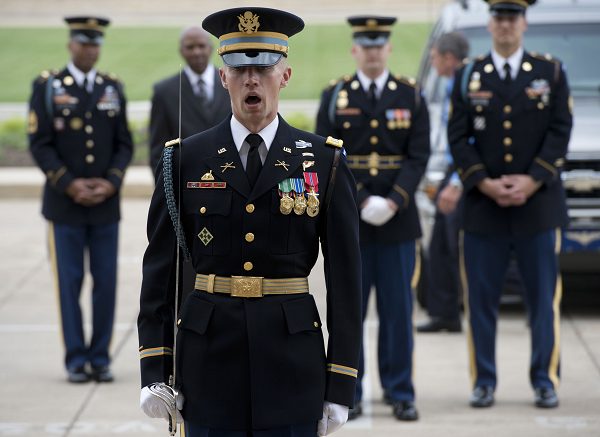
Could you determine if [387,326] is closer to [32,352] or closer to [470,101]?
[470,101]

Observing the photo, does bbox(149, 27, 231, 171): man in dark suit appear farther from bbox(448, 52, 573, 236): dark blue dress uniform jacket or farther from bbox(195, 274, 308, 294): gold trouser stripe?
bbox(195, 274, 308, 294): gold trouser stripe

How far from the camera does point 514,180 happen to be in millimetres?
6934

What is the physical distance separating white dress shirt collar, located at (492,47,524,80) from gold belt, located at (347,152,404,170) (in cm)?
78

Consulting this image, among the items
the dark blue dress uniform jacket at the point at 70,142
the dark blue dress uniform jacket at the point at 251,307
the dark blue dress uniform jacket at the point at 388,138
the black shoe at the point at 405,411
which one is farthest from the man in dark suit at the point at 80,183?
the dark blue dress uniform jacket at the point at 251,307

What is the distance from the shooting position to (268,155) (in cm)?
405

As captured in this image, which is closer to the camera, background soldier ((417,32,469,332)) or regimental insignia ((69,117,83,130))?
regimental insignia ((69,117,83,130))

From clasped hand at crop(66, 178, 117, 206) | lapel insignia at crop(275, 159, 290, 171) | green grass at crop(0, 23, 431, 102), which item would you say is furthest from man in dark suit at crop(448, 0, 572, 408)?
green grass at crop(0, 23, 431, 102)

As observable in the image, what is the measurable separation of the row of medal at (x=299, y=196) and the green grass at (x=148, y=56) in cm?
2501

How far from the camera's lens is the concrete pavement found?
21.9ft

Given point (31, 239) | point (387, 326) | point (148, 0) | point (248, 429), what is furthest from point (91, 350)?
point (148, 0)

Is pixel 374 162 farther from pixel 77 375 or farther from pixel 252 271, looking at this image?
pixel 252 271

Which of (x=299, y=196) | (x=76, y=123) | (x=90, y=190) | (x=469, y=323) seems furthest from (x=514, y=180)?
(x=299, y=196)

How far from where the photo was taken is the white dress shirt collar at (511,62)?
705 centimetres

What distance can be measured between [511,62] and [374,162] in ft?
3.14
